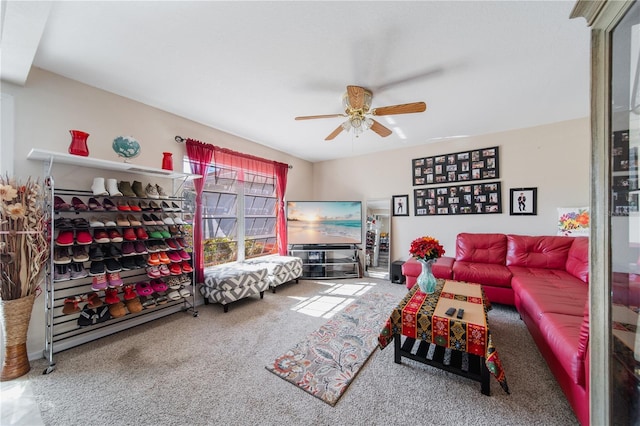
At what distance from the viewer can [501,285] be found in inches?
109

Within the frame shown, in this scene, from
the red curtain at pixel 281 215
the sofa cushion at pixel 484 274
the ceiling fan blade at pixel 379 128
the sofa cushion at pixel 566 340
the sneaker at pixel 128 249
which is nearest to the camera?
the sofa cushion at pixel 566 340

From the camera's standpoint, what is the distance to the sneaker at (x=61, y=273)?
189cm

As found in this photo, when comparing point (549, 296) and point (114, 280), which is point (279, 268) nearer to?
point (114, 280)

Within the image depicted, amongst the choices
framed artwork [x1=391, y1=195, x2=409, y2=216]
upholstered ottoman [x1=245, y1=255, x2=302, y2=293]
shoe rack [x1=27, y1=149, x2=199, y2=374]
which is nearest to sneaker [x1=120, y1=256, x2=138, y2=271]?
shoe rack [x1=27, y1=149, x2=199, y2=374]

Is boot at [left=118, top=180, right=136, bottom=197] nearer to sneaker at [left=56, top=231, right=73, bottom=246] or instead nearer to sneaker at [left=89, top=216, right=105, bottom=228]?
sneaker at [left=89, top=216, right=105, bottom=228]

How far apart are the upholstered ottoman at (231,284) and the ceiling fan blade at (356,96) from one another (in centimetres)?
241

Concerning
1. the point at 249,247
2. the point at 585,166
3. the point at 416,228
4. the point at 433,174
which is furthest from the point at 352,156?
the point at 585,166

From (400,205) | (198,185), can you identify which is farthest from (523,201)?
(198,185)

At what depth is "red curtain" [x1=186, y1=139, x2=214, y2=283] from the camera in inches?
117

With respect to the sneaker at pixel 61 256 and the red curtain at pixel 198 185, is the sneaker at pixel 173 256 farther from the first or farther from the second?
the sneaker at pixel 61 256

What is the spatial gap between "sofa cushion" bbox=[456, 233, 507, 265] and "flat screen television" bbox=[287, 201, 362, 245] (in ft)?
5.60

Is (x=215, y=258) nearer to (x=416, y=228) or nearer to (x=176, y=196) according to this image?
(x=176, y=196)

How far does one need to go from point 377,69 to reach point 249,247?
3.24 metres

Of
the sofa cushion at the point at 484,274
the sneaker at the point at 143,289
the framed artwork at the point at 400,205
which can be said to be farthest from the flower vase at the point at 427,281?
the sneaker at the point at 143,289
